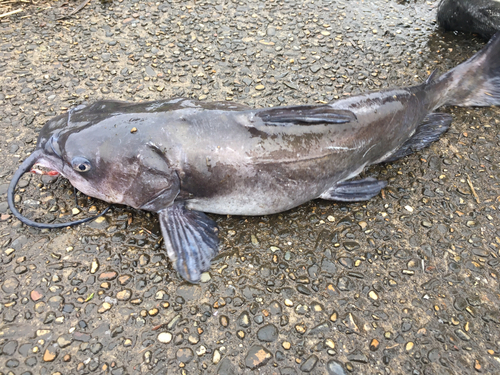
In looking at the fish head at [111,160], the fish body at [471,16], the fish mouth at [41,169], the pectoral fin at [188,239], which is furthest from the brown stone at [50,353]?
the fish body at [471,16]

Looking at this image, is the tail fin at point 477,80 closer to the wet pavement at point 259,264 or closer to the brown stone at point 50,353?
the wet pavement at point 259,264

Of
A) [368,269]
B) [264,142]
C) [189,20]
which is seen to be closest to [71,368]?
[264,142]

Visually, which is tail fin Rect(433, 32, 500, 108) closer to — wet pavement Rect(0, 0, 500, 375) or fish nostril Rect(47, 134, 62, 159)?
wet pavement Rect(0, 0, 500, 375)

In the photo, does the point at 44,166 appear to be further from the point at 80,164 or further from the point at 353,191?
the point at 353,191

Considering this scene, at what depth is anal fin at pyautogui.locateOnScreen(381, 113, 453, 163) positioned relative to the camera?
317 cm

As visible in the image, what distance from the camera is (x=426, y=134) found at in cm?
332

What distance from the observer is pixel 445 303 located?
2363 mm

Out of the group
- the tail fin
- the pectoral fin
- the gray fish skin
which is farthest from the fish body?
the pectoral fin

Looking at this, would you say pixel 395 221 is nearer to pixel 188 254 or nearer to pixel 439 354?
pixel 439 354

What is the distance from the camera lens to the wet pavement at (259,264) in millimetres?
2113

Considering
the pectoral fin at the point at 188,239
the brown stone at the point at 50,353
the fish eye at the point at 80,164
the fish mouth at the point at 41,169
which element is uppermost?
the fish eye at the point at 80,164

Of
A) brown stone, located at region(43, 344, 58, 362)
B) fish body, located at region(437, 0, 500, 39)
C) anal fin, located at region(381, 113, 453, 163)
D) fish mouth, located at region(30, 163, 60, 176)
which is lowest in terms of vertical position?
brown stone, located at region(43, 344, 58, 362)

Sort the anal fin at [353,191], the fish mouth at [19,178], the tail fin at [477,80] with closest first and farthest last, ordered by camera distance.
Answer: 1. the fish mouth at [19,178]
2. the anal fin at [353,191]
3. the tail fin at [477,80]

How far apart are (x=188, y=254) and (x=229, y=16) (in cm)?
362
